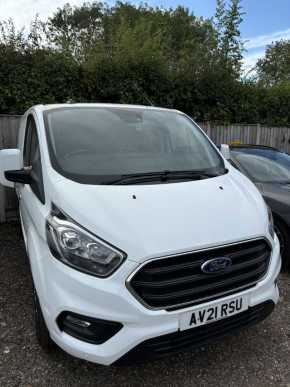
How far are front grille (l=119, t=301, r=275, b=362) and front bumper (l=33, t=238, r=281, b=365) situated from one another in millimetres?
46

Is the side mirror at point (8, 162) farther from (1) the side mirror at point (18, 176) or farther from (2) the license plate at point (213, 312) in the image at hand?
(2) the license plate at point (213, 312)

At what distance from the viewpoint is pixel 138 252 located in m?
1.76

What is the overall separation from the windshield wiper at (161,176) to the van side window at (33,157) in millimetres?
547

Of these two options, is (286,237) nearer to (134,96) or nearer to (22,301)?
(22,301)

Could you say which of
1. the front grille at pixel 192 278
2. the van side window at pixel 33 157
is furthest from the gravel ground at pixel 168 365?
the van side window at pixel 33 157

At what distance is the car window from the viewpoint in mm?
4100

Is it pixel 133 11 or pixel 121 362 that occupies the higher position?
pixel 133 11

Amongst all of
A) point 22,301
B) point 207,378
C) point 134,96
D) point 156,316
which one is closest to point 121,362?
point 156,316

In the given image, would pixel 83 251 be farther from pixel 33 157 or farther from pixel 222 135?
pixel 222 135

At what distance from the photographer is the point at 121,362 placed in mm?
1808

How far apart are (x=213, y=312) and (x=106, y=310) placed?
2.16 ft

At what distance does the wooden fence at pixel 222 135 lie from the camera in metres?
5.14

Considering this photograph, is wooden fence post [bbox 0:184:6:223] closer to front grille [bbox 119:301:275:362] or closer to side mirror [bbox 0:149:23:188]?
side mirror [bbox 0:149:23:188]

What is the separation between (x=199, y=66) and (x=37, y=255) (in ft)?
24.1
